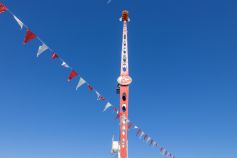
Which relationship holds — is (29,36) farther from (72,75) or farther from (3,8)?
(72,75)

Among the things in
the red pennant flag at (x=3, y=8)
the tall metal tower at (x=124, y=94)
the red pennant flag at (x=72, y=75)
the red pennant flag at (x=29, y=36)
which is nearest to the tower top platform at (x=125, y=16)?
the tall metal tower at (x=124, y=94)

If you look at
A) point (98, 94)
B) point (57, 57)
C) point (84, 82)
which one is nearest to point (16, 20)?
point (57, 57)

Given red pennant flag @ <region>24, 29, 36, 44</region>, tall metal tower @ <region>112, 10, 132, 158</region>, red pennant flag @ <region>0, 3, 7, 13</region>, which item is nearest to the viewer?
red pennant flag @ <region>0, 3, 7, 13</region>

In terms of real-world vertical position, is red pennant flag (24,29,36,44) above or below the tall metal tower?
below

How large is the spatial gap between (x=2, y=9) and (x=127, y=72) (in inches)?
999

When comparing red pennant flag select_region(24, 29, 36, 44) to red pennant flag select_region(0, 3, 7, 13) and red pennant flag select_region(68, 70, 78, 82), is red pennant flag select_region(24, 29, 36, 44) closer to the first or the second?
red pennant flag select_region(0, 3, 7, 13)

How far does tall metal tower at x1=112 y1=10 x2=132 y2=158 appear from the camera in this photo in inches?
1455

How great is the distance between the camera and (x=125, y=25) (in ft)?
141

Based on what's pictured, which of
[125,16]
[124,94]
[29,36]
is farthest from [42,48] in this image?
[125,16]

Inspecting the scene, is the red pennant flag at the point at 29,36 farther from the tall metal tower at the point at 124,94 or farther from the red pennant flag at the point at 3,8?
the tall metal tower at the point at 124,94

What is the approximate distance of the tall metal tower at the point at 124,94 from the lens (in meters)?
37.0

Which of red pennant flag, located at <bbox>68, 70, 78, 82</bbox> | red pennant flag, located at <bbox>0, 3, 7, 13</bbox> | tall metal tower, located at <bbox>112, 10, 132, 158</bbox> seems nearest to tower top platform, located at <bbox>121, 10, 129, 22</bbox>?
tall metal tower, located at <bbox>112, 10, 132, 158</bbox>

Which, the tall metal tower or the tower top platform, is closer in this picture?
the tall metal tower

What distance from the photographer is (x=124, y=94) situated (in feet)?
127
